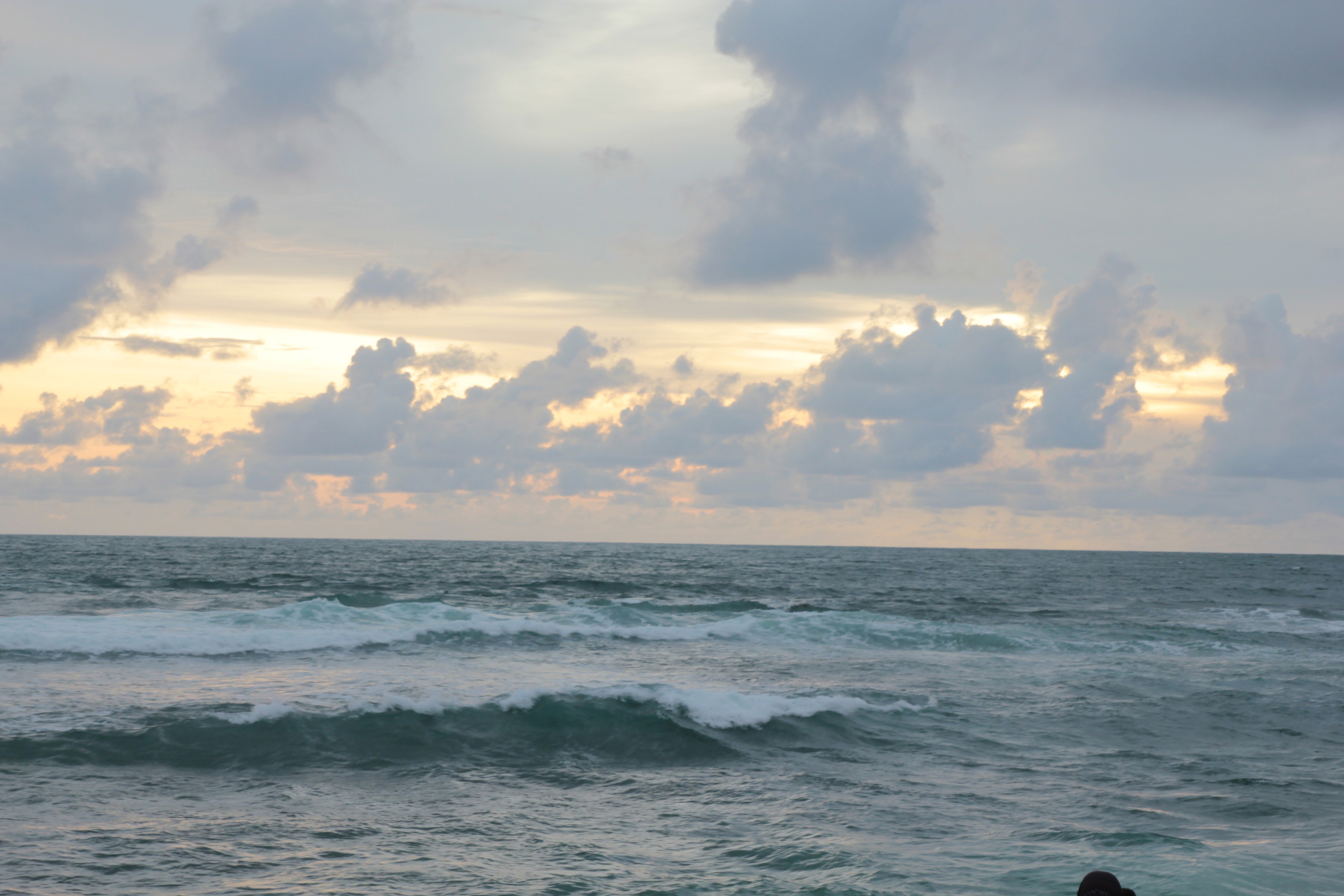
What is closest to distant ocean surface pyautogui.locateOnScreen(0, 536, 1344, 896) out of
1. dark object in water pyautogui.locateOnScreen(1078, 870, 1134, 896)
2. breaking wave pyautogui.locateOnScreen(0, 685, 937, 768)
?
breaking wave pyautogui.locateOnScreen(0, 685, 937, 768)

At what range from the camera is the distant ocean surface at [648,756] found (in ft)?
32.7

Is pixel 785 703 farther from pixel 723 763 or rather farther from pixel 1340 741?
pixel 1340 741

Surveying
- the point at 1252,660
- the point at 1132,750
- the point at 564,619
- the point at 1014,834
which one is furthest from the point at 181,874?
the point at 1252,660

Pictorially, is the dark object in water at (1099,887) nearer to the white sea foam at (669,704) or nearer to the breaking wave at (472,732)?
the breaking wave at (472,732)

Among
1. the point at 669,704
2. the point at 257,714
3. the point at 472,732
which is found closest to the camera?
the point at 257,714

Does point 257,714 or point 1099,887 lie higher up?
point 1099,887

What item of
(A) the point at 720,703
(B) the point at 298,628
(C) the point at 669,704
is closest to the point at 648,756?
(C) the point at 669,704

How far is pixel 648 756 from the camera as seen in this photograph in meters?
15.3

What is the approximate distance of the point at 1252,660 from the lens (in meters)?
28.0

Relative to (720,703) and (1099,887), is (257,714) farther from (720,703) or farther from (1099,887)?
(1099,887)

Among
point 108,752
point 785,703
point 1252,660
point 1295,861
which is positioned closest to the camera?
point 1295,861

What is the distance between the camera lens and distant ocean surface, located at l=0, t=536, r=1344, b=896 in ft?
32.7

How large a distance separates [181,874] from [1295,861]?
12.0m

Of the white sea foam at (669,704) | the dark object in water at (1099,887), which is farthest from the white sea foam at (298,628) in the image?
the dark object in water at (1099,887)
